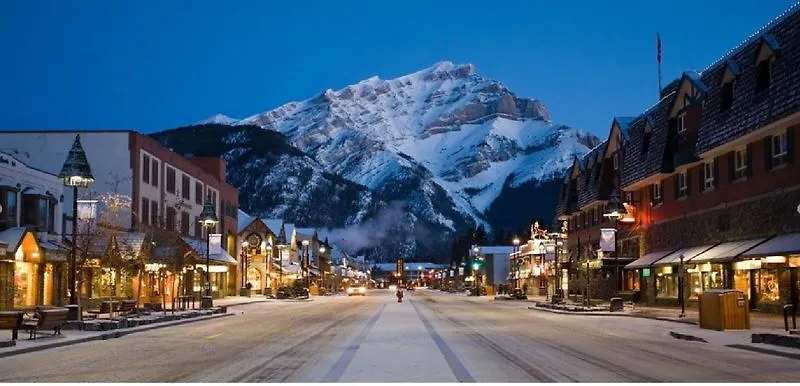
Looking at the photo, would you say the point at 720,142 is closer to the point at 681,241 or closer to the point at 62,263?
the point at 681,241

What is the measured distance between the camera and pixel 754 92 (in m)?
42.4

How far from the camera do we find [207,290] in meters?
63.2

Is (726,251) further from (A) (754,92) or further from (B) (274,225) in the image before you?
(B) (274,225)

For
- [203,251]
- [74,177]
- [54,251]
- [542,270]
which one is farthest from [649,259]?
[542,270]

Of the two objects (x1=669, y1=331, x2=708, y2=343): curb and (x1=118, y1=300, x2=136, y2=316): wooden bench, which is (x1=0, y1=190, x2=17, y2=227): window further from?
(x1=669, y1=331, x2=708, y2=343): curb

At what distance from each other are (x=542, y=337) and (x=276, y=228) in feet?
308

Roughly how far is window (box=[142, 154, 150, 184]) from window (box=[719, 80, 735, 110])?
130ft

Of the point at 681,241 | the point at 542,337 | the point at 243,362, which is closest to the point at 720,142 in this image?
the point at 681,241

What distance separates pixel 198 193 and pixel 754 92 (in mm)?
53809

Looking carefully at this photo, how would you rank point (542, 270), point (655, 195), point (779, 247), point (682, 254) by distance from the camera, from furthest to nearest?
1. point (542, 270)
2. point (655, 195)
3. point (682, 254)
4. point (779, 247)

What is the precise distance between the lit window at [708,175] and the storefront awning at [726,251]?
4577 millimetres

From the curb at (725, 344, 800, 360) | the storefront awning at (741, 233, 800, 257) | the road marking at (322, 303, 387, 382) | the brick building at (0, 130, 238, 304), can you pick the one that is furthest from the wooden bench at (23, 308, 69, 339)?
the storefront awning at (741, 233, 800, 257)

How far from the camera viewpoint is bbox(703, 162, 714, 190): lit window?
50188mm

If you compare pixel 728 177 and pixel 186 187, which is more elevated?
pixel 186 187
